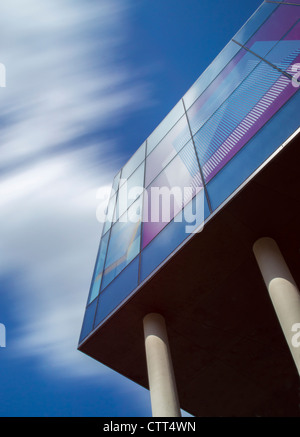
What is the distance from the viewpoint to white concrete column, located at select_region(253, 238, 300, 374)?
806 cm

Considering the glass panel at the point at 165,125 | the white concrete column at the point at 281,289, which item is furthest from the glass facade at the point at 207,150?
the white concrete column at the point at 281,289

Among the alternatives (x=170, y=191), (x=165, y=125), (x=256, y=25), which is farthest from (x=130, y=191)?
(x=256, y=25)

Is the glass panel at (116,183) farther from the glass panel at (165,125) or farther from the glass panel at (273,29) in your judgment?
the glass panel at (273,29)

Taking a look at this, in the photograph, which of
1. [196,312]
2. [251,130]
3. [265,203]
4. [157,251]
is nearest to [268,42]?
[251,130]

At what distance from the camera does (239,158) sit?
1031cm

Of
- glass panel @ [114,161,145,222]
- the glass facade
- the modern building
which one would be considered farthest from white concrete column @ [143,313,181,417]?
glass panel @ [114,161,145,222]

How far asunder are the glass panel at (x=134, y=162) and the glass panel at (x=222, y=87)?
3.92m

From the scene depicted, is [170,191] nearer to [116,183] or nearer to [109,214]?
[109,214]

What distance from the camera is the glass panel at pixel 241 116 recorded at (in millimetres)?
10422

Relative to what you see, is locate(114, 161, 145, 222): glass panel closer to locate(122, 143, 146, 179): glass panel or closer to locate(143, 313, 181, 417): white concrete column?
locate(122, 143, 146, 179): glass panel

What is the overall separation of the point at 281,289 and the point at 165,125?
36.0 ft

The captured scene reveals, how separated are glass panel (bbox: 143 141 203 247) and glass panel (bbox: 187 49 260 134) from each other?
1.27m

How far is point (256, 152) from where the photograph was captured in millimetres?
9719
